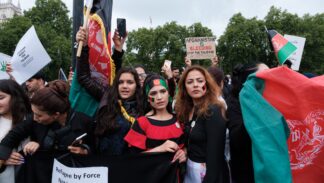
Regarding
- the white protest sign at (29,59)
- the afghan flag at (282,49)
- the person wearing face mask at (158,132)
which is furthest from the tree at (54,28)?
the afghan flag at (282,49)

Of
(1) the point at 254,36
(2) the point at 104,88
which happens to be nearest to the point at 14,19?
(1) the point at 254,36

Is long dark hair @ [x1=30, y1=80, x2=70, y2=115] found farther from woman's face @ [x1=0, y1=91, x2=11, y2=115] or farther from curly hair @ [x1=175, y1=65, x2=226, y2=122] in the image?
curly hair @ [x1=175, y1=65, x2=226, y2=122]

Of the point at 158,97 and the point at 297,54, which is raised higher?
the point at 297,54

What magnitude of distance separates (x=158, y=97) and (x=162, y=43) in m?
40.5

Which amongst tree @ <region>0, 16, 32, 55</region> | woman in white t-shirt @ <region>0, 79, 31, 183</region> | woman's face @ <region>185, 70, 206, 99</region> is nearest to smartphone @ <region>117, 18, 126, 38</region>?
woman's face @ <region>185, 70, 206, 99</region>

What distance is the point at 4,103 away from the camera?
3.12m

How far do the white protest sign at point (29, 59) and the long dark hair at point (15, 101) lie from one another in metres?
1.06

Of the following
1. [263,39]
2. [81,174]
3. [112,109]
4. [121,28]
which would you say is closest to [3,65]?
[121,28]

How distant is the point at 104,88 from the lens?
3.67 metres

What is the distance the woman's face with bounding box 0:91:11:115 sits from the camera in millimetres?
3113

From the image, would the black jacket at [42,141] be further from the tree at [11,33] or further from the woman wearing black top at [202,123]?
the tree at [11,33]

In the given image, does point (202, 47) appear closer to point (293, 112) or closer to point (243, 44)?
point (293, 112)

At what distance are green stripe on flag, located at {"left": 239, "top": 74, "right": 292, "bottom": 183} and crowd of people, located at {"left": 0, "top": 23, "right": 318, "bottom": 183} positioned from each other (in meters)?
0.17

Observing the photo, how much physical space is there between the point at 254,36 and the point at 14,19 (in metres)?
27.4
